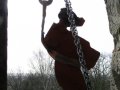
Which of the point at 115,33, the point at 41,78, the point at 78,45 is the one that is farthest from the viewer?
the point at 41,78

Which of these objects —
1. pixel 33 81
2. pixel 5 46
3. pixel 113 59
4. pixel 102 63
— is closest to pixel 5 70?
pixel 5 46

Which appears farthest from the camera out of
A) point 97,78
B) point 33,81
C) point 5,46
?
point 33,81

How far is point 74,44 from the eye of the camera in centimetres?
324

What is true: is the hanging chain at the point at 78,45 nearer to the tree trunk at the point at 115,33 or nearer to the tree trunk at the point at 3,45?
→ the tree trunk at the point at 115,33

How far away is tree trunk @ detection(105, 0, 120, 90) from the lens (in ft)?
10.2

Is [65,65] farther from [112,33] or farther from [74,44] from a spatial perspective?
[112,33]

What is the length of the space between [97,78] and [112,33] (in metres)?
34.8

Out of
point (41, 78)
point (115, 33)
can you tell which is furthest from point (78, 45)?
point (41, 78)

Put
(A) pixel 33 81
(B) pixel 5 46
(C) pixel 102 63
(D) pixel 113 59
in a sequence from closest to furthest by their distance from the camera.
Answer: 1. (D) pixel 113 59
2. (B) pixel 5 46
3. (C) pixel 102 63
4. (A) pixel 33 81

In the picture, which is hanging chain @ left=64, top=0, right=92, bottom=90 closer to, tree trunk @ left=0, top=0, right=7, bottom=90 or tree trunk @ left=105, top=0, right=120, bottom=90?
tree trunk @ left=105, top=0, right=120, bottom=90

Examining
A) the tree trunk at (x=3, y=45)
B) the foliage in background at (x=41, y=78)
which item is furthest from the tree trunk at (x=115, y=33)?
the foliage in background at (x=41, y=78)

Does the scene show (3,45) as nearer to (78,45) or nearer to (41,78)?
(78,45)

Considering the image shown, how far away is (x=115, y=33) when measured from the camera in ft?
10.5

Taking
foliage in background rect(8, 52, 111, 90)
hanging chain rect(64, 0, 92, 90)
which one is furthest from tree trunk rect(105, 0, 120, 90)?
foliage in background rect(8, 52, 111, 90)
